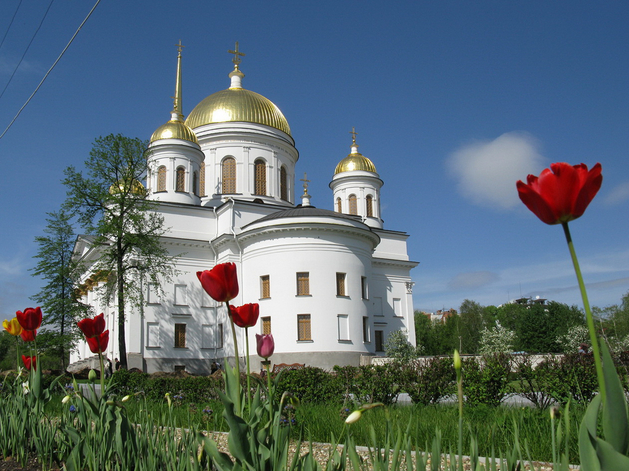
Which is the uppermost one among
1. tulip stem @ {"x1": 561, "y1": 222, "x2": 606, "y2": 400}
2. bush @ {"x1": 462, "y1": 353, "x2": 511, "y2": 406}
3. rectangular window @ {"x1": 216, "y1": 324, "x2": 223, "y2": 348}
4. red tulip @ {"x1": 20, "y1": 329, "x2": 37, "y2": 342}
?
rectangular window @ {"x1": 216, "y1": 324, "x2": 223, "y2": 348}

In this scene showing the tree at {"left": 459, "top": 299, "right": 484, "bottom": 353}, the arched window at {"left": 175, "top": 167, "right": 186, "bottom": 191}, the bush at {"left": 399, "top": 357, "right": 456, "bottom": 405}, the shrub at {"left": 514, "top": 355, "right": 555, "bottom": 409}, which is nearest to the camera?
the shrub at {"left": 514, "top": 355, "right": 555, "bottom": 409}

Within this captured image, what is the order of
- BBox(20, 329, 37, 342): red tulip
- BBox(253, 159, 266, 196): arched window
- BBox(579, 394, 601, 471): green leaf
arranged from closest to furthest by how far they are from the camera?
BBox(579, 394, 601, 471): green leaf, BBox(20, 329, 37, 342): red tulip, BBox(253, 159, 266, 196): arched window

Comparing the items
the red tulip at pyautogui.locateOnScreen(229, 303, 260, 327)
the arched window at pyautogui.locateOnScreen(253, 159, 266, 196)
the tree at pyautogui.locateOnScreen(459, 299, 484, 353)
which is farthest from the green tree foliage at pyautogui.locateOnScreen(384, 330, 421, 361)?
the tree at pyautogui.locateOnScreen(459, 299, 484, 353)

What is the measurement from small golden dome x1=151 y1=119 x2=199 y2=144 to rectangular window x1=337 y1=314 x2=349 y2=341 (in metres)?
13.9

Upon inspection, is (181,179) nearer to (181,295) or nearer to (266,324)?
(181,295)

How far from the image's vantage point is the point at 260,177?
34188mm

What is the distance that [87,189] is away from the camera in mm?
24109

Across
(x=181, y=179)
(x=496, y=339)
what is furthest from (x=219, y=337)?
(x=496, y=339)

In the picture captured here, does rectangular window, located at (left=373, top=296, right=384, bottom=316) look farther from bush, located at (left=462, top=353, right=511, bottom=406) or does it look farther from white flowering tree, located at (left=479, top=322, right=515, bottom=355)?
bush, located at (left=462, top=353, right=511, bottom=406)

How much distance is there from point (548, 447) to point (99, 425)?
13.4ft

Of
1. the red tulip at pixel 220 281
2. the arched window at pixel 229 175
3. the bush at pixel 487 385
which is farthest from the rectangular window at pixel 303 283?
the red tulip at pixel 220 281

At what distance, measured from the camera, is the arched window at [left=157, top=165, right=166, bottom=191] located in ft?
103

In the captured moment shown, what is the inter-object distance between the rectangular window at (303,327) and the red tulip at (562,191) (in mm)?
24613

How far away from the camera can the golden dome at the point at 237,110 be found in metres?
34.6
